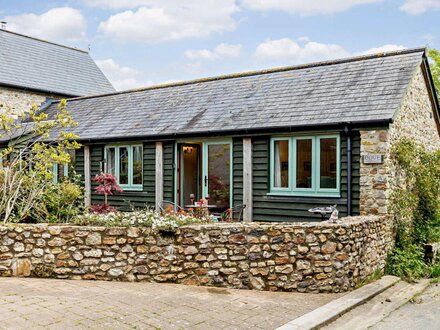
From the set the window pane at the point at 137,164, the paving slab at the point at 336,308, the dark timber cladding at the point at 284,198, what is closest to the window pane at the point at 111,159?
the window pane at the point at 137,164

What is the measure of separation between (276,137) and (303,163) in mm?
967

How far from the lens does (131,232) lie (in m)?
7.83

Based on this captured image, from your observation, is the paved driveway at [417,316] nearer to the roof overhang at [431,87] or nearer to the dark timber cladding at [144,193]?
the roof overhang at [431,87]

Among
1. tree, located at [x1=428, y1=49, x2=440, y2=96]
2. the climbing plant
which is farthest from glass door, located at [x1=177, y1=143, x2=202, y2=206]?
tree, located at [x1=428, y1=49, x2=440, y2=96]

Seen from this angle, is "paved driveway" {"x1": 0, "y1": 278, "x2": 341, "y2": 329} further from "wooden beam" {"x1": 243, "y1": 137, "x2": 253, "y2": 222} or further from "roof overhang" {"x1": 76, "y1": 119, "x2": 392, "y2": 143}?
"wooden beam" {"x1": 243, "y1": 137, "x2": 253, "y2": 222}

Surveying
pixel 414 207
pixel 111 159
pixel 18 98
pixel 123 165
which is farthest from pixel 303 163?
pixel 18 98

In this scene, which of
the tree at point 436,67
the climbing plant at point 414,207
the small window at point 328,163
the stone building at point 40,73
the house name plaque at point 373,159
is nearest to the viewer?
the house name plaque at point 373,159

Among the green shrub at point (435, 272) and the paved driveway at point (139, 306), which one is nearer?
the paved driveway at point (139, 306)

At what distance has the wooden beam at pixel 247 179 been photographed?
39.3ft

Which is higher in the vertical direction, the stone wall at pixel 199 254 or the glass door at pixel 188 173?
the glass door at pixel 188 173

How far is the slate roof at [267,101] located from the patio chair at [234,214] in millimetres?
2008

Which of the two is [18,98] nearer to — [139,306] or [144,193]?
[144,193]

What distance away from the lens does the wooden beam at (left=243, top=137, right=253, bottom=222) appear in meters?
12.0

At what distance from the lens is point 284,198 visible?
37.6ft
